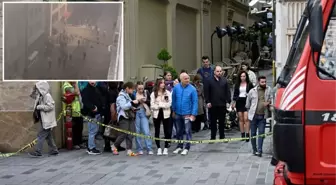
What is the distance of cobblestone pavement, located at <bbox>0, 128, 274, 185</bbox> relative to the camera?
9.15 meters

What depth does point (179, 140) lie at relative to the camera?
38.9 feet

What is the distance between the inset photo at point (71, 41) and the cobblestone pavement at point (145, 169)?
3.57 m

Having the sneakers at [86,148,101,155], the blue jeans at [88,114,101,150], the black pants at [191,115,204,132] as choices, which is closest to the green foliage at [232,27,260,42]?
the black pants at [191,115,204,132]

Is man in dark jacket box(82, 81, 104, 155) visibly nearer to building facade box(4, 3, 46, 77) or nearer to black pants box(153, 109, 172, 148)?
black pants box(153, 109, 172, 148)

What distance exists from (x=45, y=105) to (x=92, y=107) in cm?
101

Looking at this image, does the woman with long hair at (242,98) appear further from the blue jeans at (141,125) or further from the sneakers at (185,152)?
the blue jeans at (141,125)

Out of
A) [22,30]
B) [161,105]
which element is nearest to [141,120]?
[161,105]

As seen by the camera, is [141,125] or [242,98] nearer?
[141,125]

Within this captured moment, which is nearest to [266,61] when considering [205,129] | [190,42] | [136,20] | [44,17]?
[190,42]

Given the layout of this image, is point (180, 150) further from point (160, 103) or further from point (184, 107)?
point (160, 103)

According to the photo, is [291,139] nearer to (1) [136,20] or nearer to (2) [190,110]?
(2) [190,110]

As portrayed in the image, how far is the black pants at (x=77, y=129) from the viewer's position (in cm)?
1289

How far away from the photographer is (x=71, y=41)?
5.80 metres

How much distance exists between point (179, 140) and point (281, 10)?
11.7 ft
